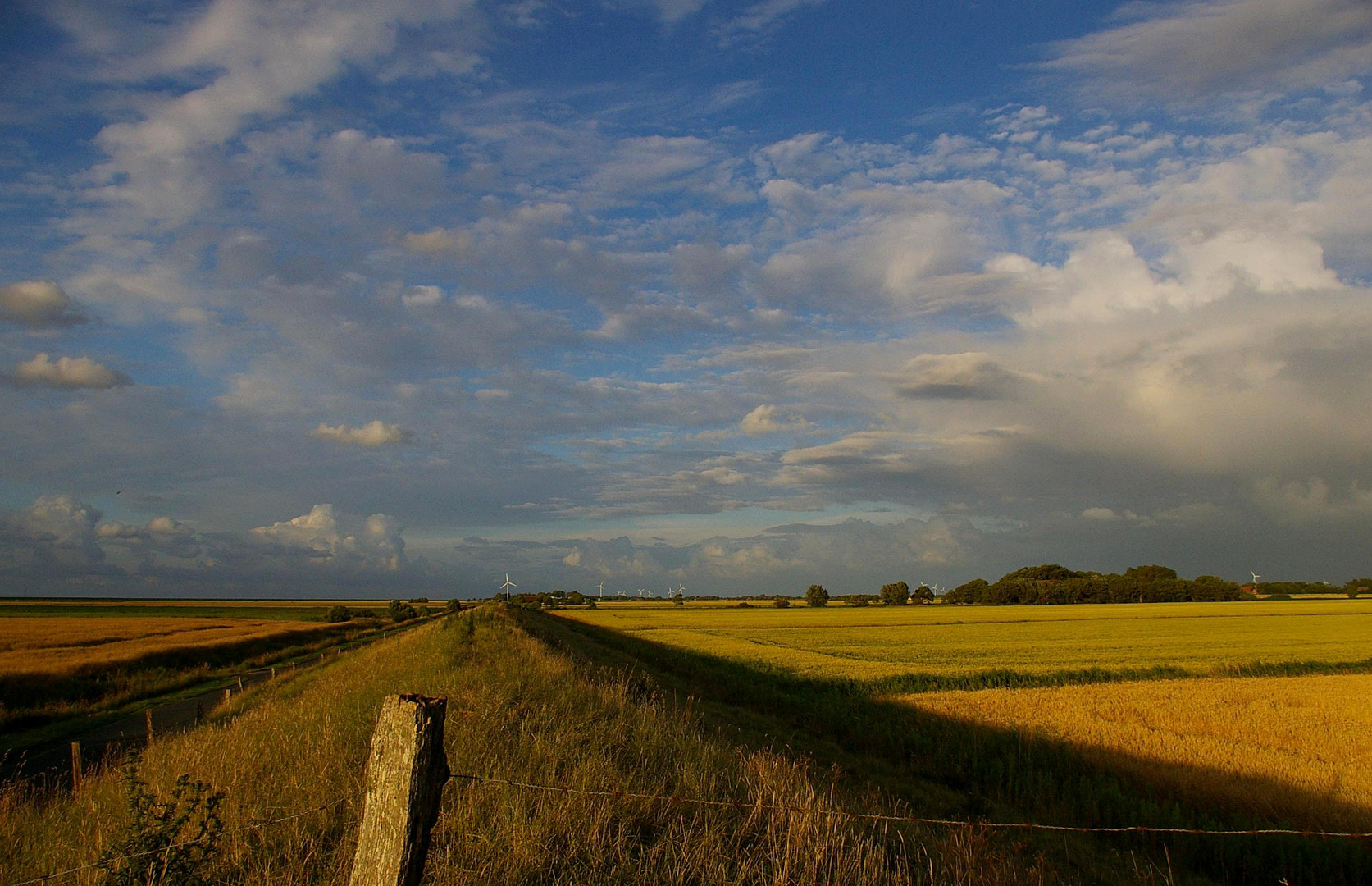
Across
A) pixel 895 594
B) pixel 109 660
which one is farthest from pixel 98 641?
pixel 895 594

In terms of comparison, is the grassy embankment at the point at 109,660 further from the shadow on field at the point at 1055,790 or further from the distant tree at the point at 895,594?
the distant tree at the point at 895,594

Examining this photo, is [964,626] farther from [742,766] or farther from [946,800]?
[742,766]

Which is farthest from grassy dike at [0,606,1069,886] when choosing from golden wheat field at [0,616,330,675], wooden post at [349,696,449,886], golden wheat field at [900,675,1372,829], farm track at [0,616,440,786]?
golden wheat field at [0,616,330,675]

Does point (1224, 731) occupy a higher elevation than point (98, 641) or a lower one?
higher

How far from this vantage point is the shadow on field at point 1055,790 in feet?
29.8

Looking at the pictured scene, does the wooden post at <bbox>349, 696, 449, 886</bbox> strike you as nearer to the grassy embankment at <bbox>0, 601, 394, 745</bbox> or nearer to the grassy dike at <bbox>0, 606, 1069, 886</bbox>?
the grassy dike at <bbox>0, 606, 1069, 886</bbox>

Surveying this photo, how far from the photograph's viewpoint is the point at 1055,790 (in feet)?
39.2

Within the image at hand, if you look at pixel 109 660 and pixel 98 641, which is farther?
pixel 98 641

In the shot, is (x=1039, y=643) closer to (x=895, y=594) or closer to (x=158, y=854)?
(x=158, y=854)

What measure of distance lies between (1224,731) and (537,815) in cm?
1628

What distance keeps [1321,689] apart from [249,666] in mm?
48260

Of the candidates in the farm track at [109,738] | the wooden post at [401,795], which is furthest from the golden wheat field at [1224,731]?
the farm track at [109,738]

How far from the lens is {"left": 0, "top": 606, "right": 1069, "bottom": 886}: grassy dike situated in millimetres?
5047

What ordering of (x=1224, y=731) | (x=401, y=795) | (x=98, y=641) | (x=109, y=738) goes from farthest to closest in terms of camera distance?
(x=98, y=641)
(x=109, y=738)
(x=1224, y=731)
(x=401, y=795)
